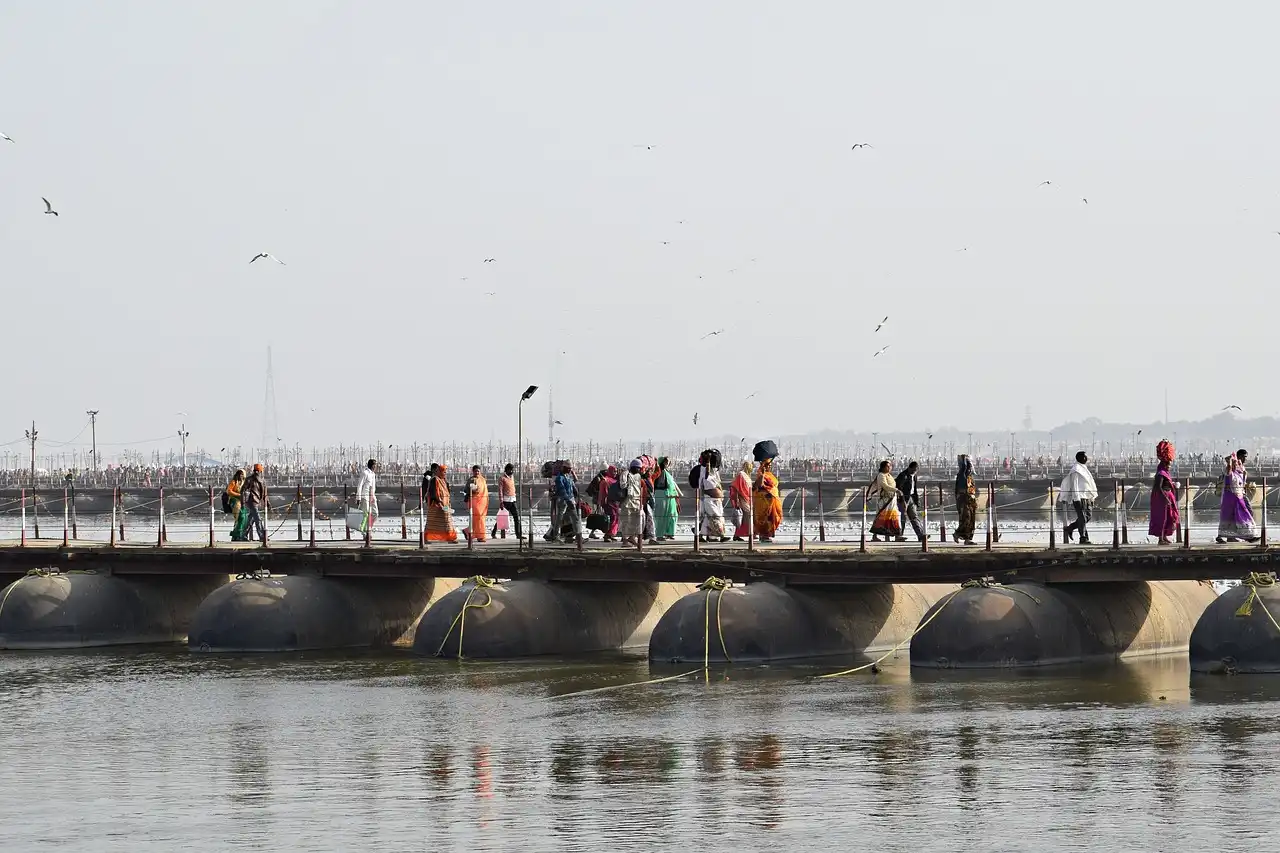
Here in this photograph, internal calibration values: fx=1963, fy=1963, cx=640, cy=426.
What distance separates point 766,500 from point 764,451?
3.99 feet

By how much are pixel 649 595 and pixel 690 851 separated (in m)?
20.2

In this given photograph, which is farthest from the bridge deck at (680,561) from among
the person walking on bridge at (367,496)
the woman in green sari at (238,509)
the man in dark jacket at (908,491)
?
the woman in green sari at (238,509)

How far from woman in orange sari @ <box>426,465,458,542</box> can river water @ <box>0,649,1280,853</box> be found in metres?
5.52

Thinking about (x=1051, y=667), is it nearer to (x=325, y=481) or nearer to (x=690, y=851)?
(x=690, y=851)

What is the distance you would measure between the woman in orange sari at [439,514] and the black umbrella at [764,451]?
6913mm

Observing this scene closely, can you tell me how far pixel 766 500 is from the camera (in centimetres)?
3972

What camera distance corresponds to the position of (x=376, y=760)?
86.8 ft

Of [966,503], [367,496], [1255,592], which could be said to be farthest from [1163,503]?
[367,496]

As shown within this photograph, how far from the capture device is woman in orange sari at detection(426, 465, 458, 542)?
41625mm

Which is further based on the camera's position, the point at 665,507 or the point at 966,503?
the point at 665,507

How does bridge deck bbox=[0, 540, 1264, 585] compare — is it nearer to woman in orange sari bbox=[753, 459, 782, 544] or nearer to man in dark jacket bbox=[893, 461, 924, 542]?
woman in orange sari bbox=[753, 459, 782, 544]

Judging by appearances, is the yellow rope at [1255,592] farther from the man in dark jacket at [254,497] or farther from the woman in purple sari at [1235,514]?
the man in dark jacket at [254,497]

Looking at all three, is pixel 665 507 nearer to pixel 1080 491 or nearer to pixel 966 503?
pixel 966 503

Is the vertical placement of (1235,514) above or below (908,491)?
below
